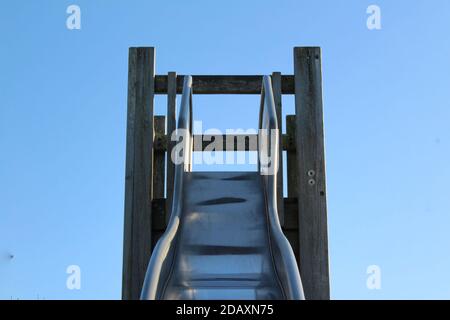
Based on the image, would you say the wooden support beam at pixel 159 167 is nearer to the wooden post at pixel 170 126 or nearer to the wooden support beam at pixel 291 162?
the wooden post at pixel 170 126

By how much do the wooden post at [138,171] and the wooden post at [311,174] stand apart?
4.01 ft

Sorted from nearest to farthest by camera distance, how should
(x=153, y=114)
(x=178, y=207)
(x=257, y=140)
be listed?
(x=178, y=207), (x=153, y=114), (x=257, y=140)

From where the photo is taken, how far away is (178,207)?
629 cm

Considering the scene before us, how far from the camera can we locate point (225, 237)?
20.2 feet

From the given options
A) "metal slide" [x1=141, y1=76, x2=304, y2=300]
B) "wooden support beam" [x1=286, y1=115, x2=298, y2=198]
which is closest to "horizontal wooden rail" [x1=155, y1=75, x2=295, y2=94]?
"metal slide" [x1=141, y1=76, x2=304, y2=300]

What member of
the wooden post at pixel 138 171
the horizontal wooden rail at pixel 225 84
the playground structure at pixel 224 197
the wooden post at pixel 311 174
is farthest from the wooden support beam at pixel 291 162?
the wooden post at pixel 138 171

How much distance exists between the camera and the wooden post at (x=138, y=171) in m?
6.38

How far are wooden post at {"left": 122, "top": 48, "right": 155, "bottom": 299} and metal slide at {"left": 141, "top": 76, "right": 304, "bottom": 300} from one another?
0.96 feet

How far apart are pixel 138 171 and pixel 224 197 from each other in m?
0.73
